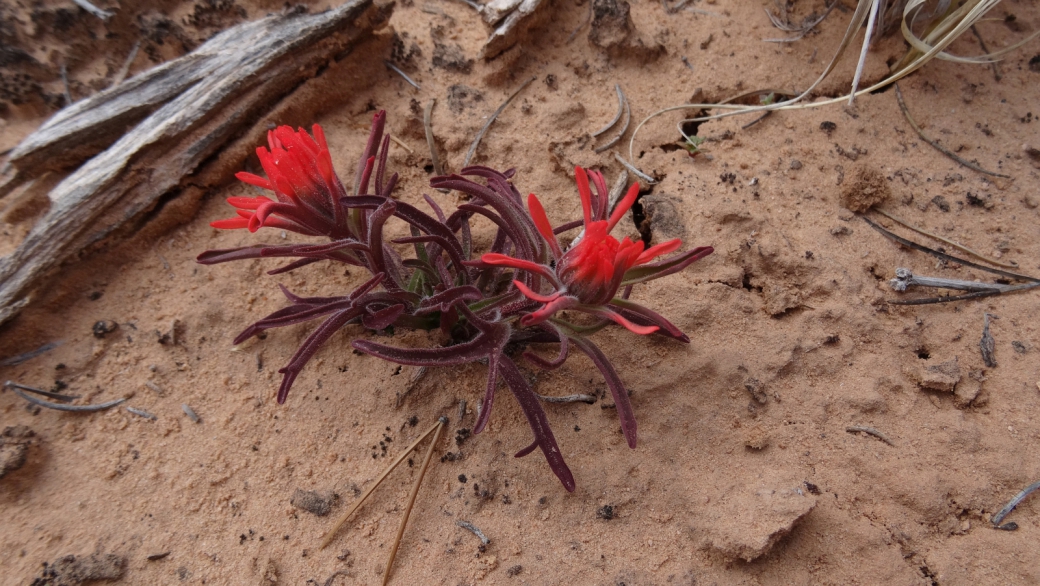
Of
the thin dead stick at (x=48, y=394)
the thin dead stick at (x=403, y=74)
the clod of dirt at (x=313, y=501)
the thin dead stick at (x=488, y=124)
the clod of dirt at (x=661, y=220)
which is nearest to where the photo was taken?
the clod of dirt at (x=313, y=501)

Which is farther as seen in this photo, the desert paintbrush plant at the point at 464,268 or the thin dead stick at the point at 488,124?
the thin dead stick at the point at 488,124

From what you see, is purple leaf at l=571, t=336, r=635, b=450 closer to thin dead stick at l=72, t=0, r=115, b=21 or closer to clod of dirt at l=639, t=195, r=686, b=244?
clod of dirt at l=639, t=195, r=686, b=244

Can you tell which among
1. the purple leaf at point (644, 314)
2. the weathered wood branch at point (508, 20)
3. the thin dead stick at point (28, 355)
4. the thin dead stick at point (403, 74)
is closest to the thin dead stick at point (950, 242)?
the purple leaf at point (644, 314)

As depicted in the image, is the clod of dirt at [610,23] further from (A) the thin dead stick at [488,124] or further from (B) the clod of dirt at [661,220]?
(B) the clod of dirt at [661,220]

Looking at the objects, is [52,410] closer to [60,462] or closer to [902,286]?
[60,462]

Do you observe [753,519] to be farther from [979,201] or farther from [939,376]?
[979,201]

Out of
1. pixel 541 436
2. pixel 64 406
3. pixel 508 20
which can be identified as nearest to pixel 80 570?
pixel 64 406

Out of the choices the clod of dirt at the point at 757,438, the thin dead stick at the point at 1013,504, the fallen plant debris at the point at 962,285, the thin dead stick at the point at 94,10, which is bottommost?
the thin dead stick at the point at 1013,504
